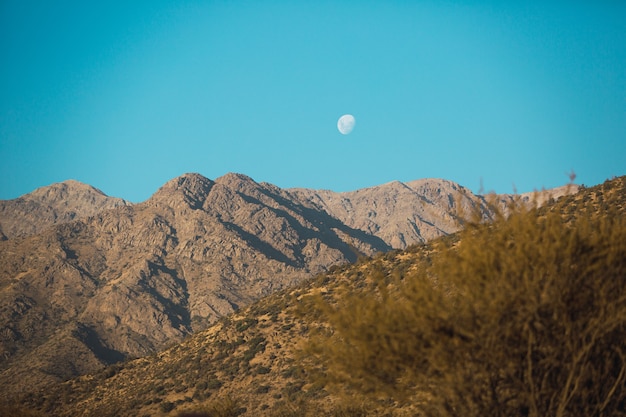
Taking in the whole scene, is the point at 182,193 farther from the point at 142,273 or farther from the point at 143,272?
the point at 142,273

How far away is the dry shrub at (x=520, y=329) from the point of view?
46.9 ft

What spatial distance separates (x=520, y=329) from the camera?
14562 millimetres

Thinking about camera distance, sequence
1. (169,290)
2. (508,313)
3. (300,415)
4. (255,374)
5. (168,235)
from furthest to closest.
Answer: (168,235), (169,290), (255,374), (300,415), (508,313)

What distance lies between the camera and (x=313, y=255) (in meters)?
167

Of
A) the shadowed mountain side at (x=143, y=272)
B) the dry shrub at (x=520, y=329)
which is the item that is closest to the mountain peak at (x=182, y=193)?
Answer: the shadowed mountain side at (x=143, y=272)

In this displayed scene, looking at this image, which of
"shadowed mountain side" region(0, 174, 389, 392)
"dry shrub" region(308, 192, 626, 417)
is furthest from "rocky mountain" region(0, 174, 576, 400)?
"dry shrub" region(308, 192, 626, 417)

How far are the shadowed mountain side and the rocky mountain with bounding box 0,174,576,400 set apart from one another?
0.97ft

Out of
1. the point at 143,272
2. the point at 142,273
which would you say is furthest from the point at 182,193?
the point at 142,273

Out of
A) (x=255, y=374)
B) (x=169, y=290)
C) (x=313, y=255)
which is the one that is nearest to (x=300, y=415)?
(x=255, y=374)

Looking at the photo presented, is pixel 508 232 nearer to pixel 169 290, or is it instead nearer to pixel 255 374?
pixel 255 374

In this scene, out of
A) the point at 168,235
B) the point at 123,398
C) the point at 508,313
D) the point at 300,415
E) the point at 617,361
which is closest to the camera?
the point at 508,313

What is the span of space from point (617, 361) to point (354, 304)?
6954 millimetres

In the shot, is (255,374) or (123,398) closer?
(255,374)

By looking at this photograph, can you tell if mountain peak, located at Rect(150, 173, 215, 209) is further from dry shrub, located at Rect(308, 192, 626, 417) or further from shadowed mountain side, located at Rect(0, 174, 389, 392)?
dry shrub, located at Rect(308, 192, 626, 417)
